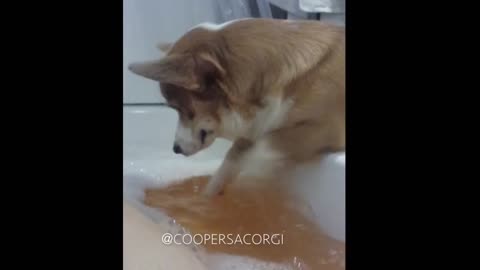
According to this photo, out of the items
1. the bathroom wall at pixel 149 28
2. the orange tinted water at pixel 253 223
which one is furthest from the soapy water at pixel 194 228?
the bathroom wall at pixel 149 28

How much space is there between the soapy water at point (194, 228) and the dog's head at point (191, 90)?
4 cm

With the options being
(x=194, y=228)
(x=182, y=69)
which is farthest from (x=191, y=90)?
(x=194, y=228)

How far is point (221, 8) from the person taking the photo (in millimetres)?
1008

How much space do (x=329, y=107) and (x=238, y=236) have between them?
0.25m

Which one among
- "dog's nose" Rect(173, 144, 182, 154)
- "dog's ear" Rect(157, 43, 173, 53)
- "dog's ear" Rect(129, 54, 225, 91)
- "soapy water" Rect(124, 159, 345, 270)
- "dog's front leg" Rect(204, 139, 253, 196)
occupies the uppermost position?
"dog's ear" Rect(157, 43, 173, 53)

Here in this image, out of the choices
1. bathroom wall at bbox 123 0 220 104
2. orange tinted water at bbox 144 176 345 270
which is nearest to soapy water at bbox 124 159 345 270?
orange tinted water at bbox 144 176 345 270

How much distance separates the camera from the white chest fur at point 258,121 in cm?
100

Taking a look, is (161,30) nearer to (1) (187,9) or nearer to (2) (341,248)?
(1) (187,9)

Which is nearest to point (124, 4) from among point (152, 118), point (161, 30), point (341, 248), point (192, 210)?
point (161, 30)

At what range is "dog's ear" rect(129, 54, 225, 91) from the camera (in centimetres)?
98

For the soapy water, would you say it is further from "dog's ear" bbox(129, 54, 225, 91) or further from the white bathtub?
"dog's ear" bbox(129, 54, 225, 91)

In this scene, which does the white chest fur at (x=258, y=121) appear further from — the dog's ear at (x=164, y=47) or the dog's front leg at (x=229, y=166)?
the dog's ear at (x=164, y=47)

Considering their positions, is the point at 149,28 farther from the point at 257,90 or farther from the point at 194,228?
the point at 194,228

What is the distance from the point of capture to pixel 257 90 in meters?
0.99
